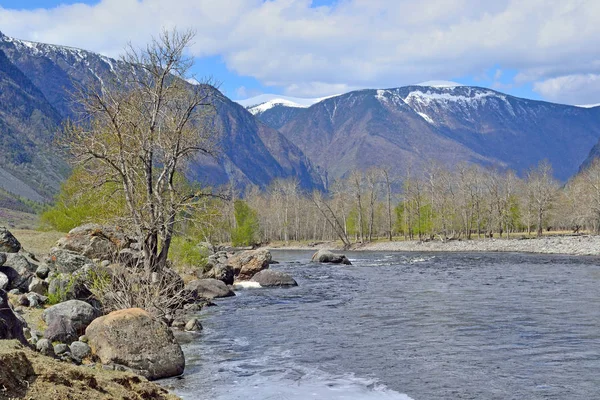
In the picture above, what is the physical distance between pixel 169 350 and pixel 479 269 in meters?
45.1

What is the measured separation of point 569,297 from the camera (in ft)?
111

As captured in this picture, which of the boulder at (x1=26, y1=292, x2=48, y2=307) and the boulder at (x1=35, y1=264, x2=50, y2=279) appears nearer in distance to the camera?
the boulder at (x1=26, y1=292, x2=48, y2=307)

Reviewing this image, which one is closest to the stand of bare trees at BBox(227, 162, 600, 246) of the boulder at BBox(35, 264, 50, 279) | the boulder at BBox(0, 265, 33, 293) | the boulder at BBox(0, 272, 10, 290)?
the boulder at BBox(35, 264, 50, 279)

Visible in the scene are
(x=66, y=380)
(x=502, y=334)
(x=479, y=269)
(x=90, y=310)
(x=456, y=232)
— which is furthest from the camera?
(x=456, y=232)

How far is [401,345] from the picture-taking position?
21891mm

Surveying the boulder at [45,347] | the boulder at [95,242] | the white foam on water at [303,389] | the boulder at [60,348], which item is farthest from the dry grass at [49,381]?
the boulder at [95,242]

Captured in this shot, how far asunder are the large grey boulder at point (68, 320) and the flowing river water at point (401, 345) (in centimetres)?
381

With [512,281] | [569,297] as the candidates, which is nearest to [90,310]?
[569,297]

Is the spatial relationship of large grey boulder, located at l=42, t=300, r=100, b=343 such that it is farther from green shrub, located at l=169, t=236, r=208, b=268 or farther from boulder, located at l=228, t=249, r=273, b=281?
boulder, located at l=228, t=249, r=273, b=281

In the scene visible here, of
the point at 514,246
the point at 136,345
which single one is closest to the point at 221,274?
the point at 136,345

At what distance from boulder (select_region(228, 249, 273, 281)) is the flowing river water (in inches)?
300

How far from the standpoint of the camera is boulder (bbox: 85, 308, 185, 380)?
1672 centimetres

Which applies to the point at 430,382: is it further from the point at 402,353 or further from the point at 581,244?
the point at 581,244

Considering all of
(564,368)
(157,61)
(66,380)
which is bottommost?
(564,368)
